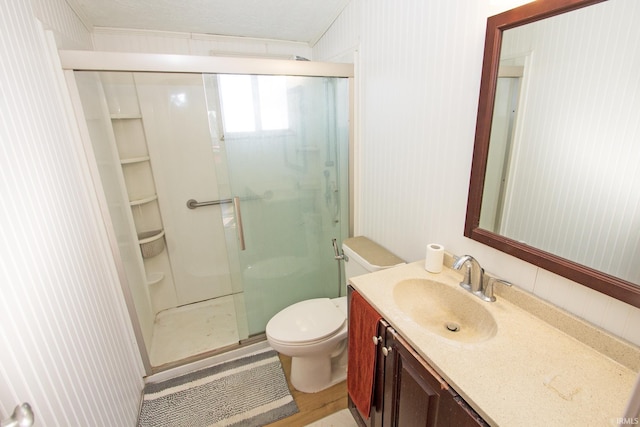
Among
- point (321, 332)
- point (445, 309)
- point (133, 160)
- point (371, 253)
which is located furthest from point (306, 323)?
point (133, 160)

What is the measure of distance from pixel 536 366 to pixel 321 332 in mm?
1086

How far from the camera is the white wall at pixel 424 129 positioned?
1021 millimetres

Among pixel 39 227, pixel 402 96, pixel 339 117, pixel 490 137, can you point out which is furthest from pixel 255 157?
pixel 490 137

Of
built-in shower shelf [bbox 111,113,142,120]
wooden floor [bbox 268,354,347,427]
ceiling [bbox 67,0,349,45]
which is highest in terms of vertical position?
ceiling [bbox 67,0,349,45]

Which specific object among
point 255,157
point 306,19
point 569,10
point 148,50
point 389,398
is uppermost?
point 306,19

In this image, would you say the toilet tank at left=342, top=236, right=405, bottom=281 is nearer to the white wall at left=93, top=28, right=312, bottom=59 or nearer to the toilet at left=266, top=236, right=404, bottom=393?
the toilet at left=266, top=236, right=404, bottom=393

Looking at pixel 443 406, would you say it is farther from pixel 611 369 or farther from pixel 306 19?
pixel 306 19

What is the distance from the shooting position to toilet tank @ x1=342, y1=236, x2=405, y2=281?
1.58 meters

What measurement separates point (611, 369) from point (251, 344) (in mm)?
1952

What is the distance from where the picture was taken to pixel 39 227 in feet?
3.10

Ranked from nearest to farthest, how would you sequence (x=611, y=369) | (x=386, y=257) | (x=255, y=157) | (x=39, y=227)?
(x=611, y=369) < (x=39, y=227) < (x=386, y=257) < (x=255, y=157)

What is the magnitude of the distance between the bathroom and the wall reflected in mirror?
122mm

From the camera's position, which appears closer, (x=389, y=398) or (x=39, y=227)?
(x=39, y=227)

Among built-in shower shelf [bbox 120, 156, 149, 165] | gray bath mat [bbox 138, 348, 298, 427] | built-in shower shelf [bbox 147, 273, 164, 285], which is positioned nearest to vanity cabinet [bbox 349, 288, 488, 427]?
gray bath mat [bbox 138, 348, 298, 427]
